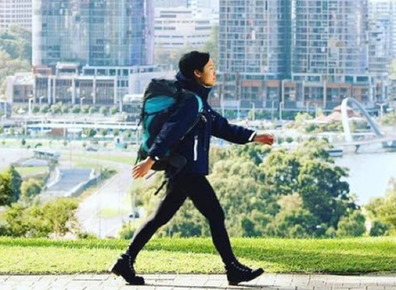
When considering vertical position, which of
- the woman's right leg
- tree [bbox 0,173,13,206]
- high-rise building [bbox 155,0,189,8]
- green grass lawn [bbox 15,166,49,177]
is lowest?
green grass lawn [bbox 15,166,49,177]

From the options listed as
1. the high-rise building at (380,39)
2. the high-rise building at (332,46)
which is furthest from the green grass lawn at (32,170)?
the high-rise building at (380,39)

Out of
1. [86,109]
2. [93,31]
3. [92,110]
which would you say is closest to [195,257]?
[86,109]

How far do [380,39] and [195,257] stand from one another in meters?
20.0

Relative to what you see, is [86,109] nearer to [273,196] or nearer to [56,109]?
→ [56,109]

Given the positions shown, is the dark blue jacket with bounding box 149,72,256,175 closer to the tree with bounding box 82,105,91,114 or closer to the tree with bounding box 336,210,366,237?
the tree with bounding box 336,210,366,237

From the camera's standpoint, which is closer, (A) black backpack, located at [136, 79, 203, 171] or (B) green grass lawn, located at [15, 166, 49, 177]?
(A) black backpack, located at [136, 79, 203, 171]

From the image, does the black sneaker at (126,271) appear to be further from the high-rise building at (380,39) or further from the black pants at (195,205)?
the high-rise building at (380,39)

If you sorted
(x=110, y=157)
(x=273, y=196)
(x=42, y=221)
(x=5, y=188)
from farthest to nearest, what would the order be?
(x=110, y=157), (x=273, y=196), (x=42, y=221), (x=5, y=188)

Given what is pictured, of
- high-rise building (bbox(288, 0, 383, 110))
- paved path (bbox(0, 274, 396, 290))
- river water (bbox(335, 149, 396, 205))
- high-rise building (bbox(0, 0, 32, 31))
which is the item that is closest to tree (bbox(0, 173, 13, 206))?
paved path (bbox(0, 274, 396, 290))

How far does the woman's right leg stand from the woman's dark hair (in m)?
0.30

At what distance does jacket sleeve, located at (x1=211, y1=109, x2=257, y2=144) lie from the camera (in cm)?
347

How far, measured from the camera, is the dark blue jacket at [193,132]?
3.29m

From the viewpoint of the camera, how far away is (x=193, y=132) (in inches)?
132

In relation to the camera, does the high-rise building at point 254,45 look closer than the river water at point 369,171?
No
